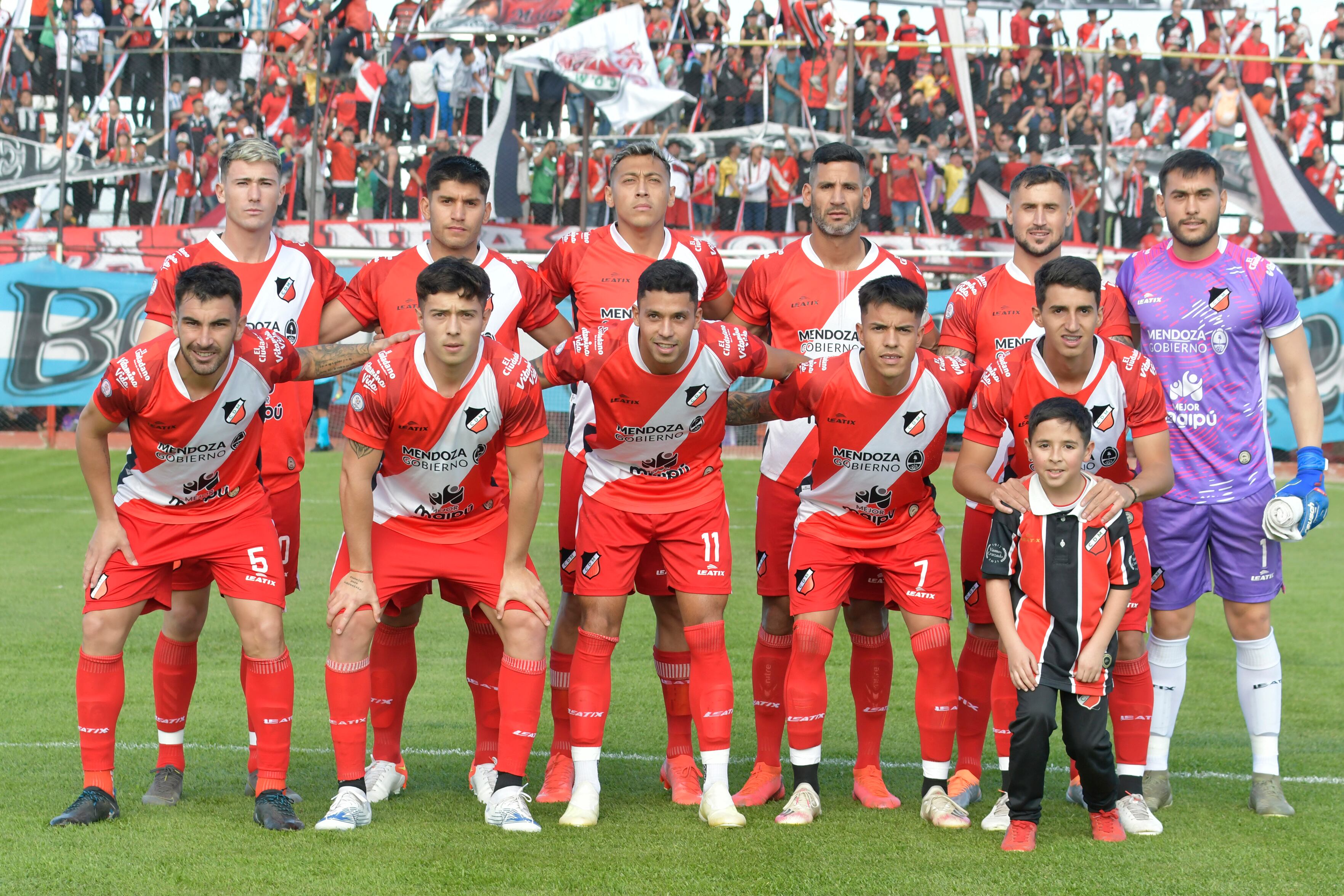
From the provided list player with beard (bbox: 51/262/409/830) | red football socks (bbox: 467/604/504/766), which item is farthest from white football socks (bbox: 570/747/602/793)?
player with beard (bbox: 51/262/409/830)

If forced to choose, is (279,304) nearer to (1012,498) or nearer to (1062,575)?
(1012,498)

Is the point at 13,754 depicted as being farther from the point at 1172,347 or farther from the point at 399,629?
the point at 1172,347

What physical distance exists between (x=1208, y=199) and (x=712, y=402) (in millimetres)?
2298

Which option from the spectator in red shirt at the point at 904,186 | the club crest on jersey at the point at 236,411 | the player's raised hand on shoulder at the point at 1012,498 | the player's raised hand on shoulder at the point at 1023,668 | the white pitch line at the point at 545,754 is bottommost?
the white pitch line at the point at 545,754

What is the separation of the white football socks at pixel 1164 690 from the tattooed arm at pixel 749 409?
190 cm

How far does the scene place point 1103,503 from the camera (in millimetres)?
4918

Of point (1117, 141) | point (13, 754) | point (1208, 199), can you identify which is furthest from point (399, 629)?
point (1117, 141)

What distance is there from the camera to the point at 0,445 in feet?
61.6

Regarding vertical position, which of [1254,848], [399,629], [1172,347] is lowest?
[1254,848]

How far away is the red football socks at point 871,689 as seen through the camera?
555cm

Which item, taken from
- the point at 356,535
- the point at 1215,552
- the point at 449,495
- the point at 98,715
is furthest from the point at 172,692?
the point at 1215,552

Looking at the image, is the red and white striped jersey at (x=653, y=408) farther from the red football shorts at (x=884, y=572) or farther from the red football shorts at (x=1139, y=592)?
the red football shorts at (x=1139, y=592)

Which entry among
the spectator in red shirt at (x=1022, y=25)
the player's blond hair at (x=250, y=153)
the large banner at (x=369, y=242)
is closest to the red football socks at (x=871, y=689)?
the player's blond hair at (x=250, y=153)

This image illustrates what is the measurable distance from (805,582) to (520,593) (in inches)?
45.4
